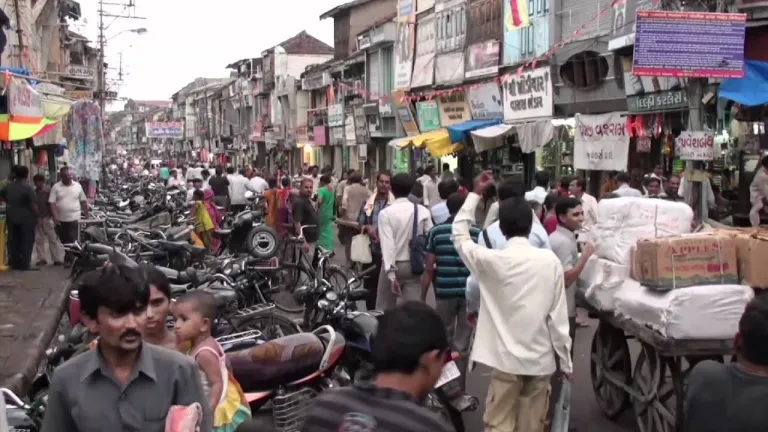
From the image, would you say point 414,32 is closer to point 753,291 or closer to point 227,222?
point 227,222

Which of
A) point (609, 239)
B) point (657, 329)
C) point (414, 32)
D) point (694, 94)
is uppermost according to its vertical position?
point (414, 32)

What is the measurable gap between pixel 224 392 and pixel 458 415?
8.83ft

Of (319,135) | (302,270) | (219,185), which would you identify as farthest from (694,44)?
(319,135)

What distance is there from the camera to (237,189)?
21359 mm

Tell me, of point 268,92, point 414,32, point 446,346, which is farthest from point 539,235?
point 268,92

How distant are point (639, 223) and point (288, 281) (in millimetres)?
7023

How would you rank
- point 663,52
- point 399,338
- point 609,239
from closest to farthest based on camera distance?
point 399,338, point 609,239, point 663,52

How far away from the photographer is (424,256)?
27.0ft

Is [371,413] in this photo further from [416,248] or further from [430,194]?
[430,194]

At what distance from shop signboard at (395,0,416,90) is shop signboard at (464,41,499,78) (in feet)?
18.3

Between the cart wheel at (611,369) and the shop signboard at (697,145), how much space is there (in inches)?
253

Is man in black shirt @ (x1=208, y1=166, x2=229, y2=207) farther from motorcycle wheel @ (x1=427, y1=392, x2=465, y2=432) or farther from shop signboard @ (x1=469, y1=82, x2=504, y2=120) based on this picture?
motorcycle wheel @ (x1=427, y1=392, x2=465, y2=432)

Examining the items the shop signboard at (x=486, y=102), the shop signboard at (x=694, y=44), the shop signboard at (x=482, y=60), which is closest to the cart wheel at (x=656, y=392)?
the shop signboard at (x=694, y=44)

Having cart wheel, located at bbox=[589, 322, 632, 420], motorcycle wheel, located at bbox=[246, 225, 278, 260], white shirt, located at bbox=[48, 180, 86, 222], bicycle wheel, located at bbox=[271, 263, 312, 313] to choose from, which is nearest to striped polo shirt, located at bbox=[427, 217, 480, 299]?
cart wheel, located at bbox=[589, 322, 632, 420]
